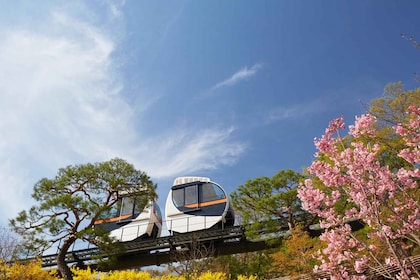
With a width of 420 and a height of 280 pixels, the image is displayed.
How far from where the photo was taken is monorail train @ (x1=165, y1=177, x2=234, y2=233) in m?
13.1

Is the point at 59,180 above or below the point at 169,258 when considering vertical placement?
above

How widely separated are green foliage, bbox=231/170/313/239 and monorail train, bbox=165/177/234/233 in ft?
4.47

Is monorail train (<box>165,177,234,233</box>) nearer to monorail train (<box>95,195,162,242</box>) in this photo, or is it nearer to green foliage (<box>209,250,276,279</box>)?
monorail train (<box>95,195,162,242</box>)

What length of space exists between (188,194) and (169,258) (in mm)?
2992

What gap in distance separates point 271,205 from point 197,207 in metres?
3.89

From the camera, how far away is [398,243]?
3863 mm

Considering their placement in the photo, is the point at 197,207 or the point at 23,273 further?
the point at 197,207

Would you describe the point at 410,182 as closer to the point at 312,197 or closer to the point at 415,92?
the point at 312,197

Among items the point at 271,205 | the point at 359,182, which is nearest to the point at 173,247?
the point at 271,205

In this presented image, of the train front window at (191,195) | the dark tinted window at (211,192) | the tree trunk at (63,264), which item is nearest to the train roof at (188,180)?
the dark tinted window at (211,192)

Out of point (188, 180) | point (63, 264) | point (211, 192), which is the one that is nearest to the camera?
point (63, 264)

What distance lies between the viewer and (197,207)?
1374 cm

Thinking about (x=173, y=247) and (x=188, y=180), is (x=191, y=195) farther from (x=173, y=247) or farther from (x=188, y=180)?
(x=173, y=247)

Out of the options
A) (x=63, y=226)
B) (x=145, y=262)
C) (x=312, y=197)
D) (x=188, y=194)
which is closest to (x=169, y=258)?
(x=145, y=262)
